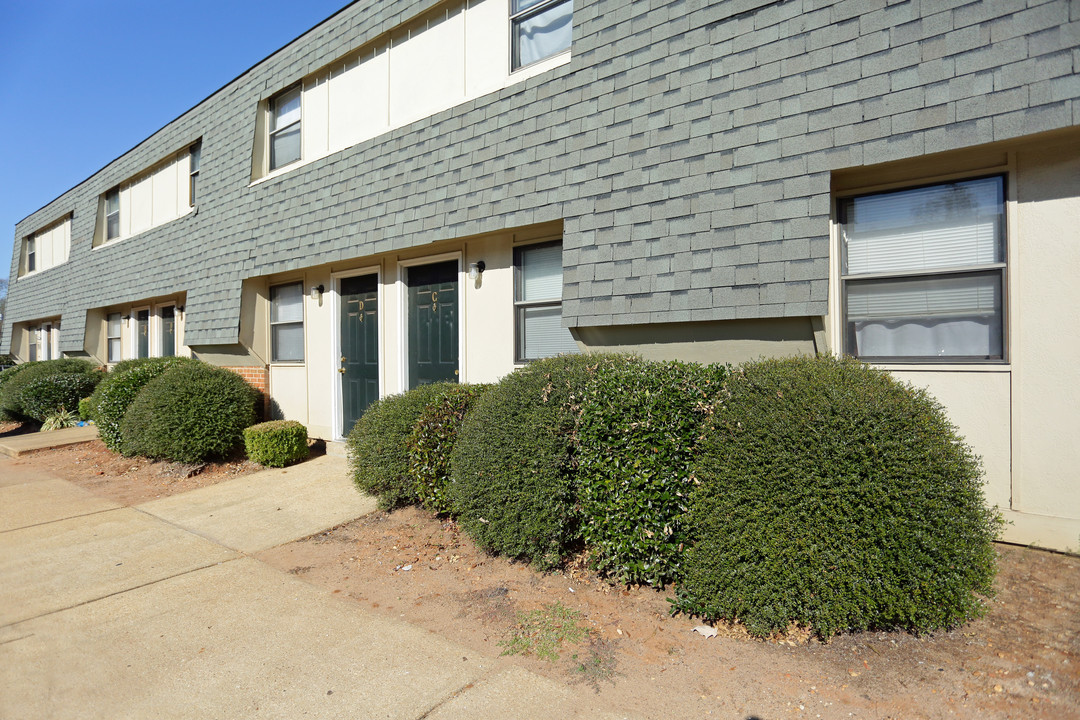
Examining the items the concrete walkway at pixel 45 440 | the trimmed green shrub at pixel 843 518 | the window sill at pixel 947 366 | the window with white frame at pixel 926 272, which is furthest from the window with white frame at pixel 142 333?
the window sill at pixel 947 366

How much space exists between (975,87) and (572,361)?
3.14m

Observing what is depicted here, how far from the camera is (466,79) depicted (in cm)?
671

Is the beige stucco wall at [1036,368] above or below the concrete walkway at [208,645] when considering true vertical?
above

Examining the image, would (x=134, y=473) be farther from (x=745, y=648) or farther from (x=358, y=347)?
(x=745, y=648)

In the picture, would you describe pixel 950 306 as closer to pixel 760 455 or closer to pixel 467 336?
pixel 760 455

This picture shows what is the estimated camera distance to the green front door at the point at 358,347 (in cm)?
797

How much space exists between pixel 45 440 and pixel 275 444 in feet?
18.2

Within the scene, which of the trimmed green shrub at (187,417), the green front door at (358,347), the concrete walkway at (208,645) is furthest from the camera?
the green front door at (358,347)

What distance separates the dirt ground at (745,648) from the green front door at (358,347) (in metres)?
3.67

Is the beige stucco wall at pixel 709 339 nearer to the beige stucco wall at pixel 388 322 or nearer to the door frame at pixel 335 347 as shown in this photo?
the beige stucco wall at pixel 388 322

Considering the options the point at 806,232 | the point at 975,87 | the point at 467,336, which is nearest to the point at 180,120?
the point at 467,336

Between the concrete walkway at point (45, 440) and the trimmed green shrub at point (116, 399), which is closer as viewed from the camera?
the trimmed green shrub at point (116, 399)

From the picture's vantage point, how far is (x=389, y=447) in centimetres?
541

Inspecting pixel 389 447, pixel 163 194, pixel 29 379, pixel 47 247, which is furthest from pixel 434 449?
pixel 47 247
